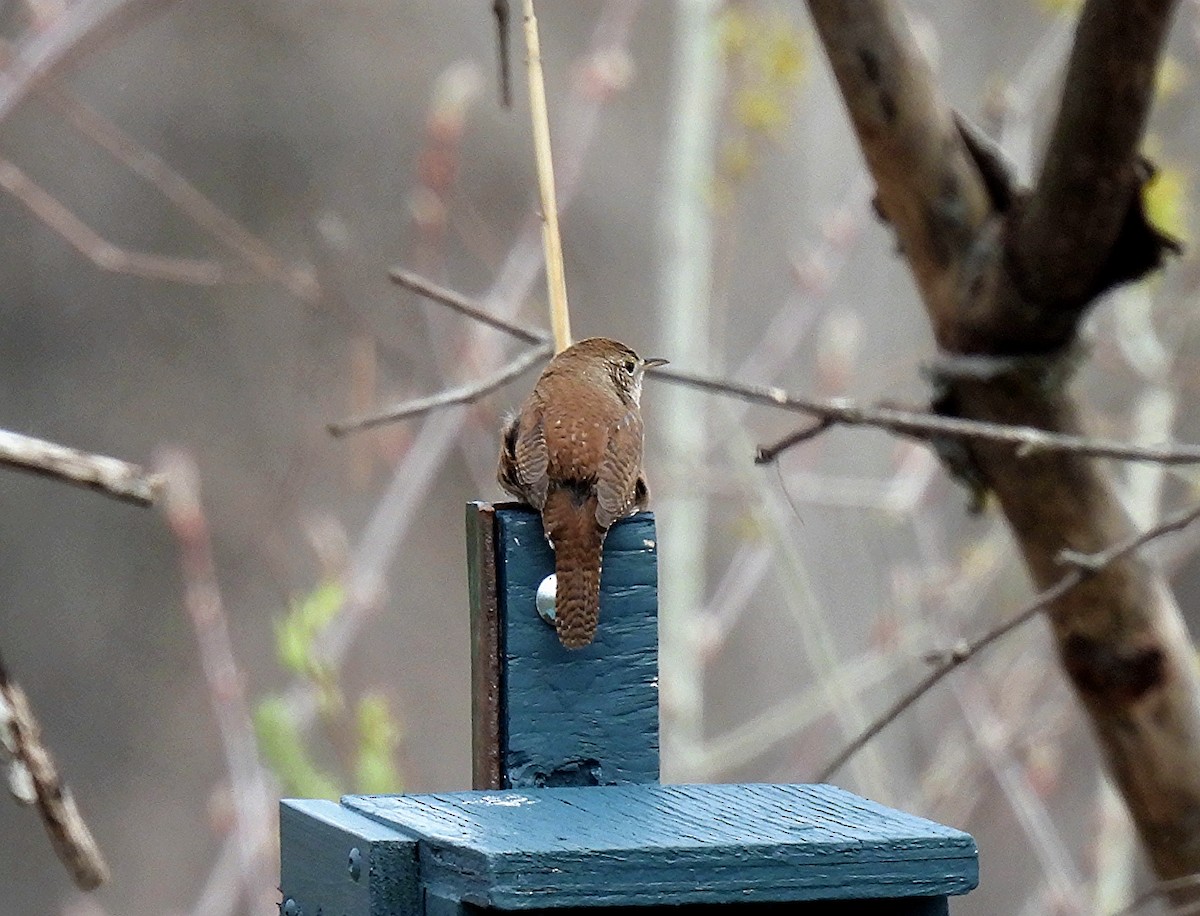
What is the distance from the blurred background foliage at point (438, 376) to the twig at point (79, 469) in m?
2.71

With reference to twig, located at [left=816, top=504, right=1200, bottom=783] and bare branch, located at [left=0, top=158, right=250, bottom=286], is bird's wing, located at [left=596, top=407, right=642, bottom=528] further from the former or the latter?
bare branch, located at [left=0, top=158, right=250, bottom=286]

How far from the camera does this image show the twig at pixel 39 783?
1.46 m

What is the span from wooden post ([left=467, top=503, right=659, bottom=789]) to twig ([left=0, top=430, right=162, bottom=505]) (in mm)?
306

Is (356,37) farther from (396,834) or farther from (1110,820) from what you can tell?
(396,834)

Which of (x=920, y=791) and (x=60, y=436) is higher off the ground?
(x=60, y=436)

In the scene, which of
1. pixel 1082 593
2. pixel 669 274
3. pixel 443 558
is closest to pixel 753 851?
pixel 1082 593

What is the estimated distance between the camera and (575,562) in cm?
152

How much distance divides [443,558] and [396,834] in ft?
14.0

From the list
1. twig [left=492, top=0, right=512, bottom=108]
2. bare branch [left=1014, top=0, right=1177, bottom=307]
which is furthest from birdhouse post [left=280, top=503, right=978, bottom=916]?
bare branch [left=1014, top=0, right=1177, bottom=307]

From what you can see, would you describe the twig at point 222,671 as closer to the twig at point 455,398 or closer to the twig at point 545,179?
the twig at point 455,398

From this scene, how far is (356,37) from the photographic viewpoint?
17.4 ft

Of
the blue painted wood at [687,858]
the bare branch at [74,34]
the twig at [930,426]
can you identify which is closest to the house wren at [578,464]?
the twig at [930,426]

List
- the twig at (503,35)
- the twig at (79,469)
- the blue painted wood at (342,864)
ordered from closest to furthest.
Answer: the blue painted wood at (342,864) → the twig at (79,469) → the twig at (503,35)

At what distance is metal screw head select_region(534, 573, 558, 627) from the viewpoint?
1535 mm
